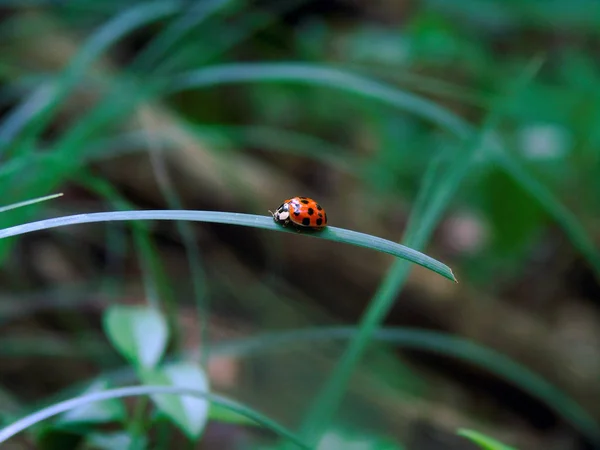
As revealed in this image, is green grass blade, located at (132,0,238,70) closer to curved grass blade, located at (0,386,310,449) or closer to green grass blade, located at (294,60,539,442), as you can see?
green grass blade, located at (294,60,539,442)

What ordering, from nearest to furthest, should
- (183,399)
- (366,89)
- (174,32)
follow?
1. (183,399)
2. (366,89)
3. (174,32)

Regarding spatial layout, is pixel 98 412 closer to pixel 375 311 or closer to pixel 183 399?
pixel 183 399

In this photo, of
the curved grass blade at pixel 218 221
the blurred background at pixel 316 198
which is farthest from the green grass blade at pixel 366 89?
the curved grass blade at pixel 218 221

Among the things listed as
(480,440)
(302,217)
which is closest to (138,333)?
(302,217)

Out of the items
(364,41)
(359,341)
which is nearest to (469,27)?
(364,41)

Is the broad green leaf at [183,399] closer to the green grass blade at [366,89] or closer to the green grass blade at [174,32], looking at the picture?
the green grass blade at [366,89]

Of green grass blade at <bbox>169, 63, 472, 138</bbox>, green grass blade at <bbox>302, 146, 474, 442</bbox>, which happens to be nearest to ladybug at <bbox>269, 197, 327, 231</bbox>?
green grass blade at <bbox>302, 146, 474, 442</bbox>
